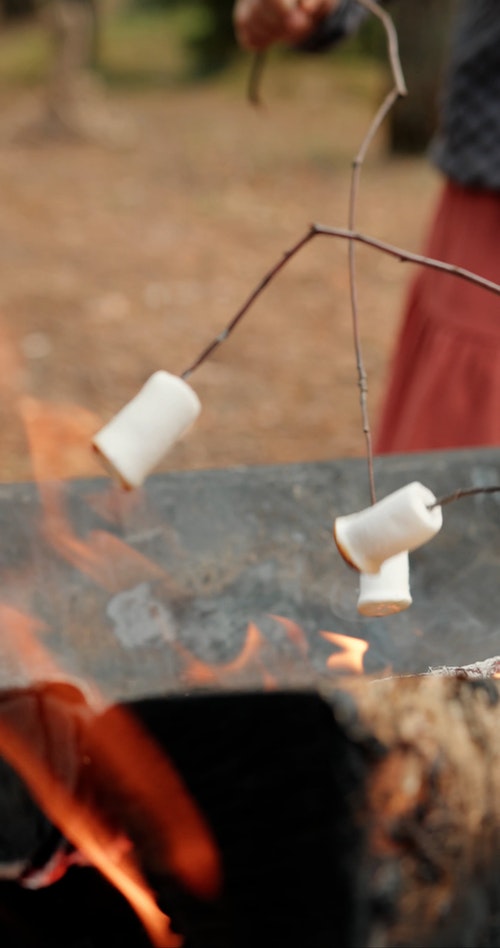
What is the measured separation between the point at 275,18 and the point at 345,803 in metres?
A: 0.92

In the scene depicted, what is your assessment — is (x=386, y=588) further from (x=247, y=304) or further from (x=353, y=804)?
(x=247, y=304)

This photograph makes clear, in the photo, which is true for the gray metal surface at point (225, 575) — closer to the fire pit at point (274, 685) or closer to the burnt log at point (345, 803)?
the fire pit at point (274, 685)

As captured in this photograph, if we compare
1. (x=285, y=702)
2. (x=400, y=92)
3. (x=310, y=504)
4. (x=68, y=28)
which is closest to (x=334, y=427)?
(x=310, y=504)

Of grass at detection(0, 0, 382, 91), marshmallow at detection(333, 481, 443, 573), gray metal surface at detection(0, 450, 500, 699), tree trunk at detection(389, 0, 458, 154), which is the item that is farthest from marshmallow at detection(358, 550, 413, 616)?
grass at detection(0, 0, 382, 91)

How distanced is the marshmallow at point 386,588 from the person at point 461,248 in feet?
2.40

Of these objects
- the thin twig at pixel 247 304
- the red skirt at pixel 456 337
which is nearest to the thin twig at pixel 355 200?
the thin twig at pixel 247 304

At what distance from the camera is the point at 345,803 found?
79 cm

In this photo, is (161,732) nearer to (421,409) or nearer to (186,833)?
Result: (186,833)

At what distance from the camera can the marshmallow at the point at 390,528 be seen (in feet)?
2.47

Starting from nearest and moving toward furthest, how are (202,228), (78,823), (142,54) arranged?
(78,823), (202,228), (142,54)

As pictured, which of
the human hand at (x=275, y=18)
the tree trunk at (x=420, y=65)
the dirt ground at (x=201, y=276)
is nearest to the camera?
the human hand at (x=275, y=18)

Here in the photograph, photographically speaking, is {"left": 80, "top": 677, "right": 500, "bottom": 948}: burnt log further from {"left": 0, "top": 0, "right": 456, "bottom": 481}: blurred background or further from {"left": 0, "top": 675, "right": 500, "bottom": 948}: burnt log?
{"left": 0, "top": 0, "right": 456, "bottom": 481}: blurred background

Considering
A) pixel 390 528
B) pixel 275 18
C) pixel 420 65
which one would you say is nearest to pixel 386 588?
pixel 390 528

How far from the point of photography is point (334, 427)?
310 cm
